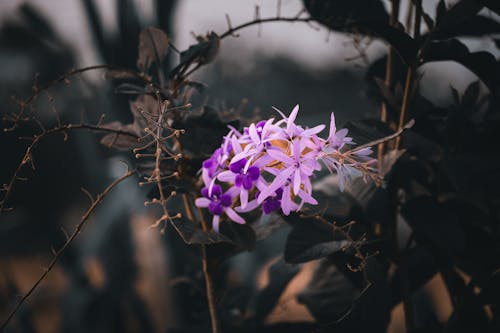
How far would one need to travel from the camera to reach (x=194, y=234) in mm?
379

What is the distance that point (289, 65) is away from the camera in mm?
4148

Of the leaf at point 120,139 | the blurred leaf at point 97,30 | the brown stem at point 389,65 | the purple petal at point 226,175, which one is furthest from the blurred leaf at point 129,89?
the blurred leaf at point 97,30

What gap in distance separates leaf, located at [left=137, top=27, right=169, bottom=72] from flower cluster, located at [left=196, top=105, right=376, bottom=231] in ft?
0.53

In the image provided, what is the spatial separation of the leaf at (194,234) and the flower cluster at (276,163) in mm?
24

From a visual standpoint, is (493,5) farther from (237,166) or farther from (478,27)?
(237,166)

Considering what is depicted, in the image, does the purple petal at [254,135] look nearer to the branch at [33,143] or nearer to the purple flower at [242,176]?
the purple flower at [242,176]

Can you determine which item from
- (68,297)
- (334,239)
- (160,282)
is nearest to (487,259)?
(334,239)

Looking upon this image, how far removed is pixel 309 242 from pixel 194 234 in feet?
0.47

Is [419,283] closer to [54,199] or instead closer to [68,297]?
[68,297]

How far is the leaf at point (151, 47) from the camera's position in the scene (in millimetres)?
473

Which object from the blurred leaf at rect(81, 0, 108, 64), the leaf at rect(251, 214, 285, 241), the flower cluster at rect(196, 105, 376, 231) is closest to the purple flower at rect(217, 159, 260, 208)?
the flower cluster at rect(196, 105, 376, 231)

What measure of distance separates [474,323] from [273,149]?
348 millimetres

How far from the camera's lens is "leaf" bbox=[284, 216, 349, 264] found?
0.43 meters

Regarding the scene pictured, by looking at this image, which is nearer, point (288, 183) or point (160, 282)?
point (288, 183)
